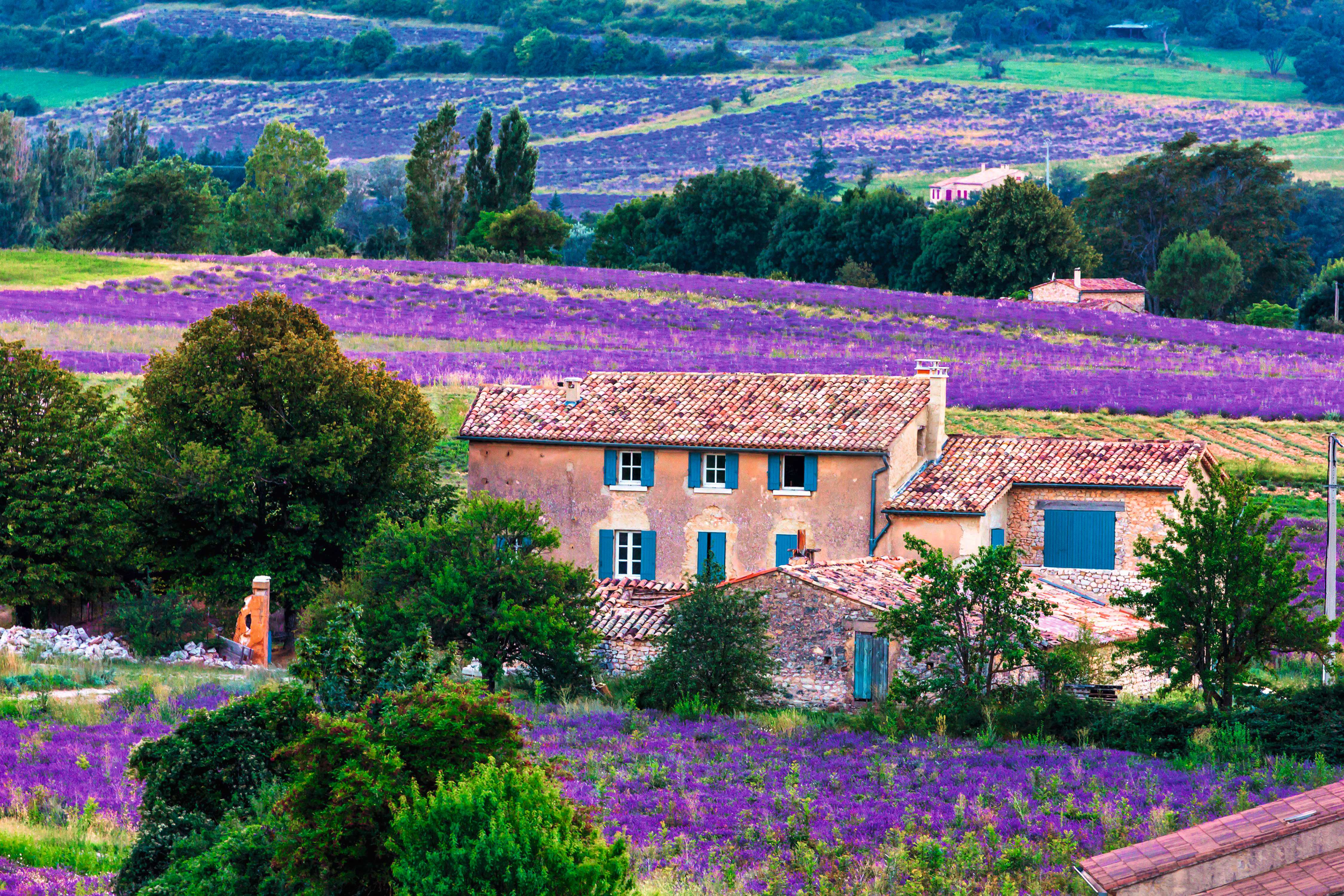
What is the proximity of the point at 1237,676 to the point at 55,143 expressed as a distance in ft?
393

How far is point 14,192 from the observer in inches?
4749

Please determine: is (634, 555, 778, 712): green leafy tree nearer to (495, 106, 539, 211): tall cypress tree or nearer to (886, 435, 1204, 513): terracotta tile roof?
(886, 435, 1204, 513): terracotta tile roof

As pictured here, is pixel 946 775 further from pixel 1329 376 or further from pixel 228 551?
pixel 1329 376

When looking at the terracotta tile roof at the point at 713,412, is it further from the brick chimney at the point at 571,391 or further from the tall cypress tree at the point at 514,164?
the tall cypress tree at the point at 514,164

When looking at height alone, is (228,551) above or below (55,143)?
below

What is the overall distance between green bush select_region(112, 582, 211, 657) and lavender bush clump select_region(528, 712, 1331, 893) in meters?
11.4

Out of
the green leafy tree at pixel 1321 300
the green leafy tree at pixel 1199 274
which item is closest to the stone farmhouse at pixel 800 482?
the green leafy tree at pixel 1321 300

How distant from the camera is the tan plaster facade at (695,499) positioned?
3850 cm

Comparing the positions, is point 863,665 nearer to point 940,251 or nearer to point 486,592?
point 486,592

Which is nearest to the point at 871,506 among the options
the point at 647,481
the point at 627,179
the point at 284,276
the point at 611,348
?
the point at 647,481

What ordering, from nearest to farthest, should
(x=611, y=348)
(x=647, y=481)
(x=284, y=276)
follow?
(x=647, y=481), (x=611, y=348), (x=284, y=276)

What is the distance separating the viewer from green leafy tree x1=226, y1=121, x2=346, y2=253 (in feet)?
356

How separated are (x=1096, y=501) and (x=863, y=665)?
9.18 metres

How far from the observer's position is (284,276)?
79.1 metres
